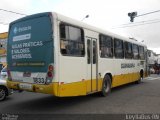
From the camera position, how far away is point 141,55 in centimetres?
1809

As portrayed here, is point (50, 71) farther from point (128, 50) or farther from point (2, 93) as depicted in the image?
point (128, 50)

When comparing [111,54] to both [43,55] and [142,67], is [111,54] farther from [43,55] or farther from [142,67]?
[142,67]

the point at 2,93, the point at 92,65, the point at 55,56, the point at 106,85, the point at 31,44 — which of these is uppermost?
the point at 31,44

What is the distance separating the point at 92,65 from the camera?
10.4m

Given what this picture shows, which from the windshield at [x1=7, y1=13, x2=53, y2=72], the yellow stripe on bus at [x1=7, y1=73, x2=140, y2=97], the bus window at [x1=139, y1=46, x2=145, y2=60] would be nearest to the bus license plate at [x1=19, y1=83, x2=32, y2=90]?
the yellow stripe on bus at [x1=7, y1=73, x2=140, y2=97]

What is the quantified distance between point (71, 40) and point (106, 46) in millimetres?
3379

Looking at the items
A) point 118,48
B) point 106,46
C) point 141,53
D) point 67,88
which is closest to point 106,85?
point 106,46

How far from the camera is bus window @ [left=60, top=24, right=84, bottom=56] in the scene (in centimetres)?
853

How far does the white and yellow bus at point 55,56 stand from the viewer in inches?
323

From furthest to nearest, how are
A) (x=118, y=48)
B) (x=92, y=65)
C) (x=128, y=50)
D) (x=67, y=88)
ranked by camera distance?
(x=128, y=50), (x=118, y=48), (x=92, y=65), (x=67, y=88)

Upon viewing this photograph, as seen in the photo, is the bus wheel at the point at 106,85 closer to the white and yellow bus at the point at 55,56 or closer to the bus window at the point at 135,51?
the white and yellow bus at the point at 55,56

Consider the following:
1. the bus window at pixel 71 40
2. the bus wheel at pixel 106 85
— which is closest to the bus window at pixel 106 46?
the bus wheel at pixel 106 85

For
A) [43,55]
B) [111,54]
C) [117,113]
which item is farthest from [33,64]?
[111,54]

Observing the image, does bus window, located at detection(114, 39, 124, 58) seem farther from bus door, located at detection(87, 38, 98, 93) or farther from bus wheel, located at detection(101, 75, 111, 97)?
bus door, located at detection(87, 38, 98, 93)
